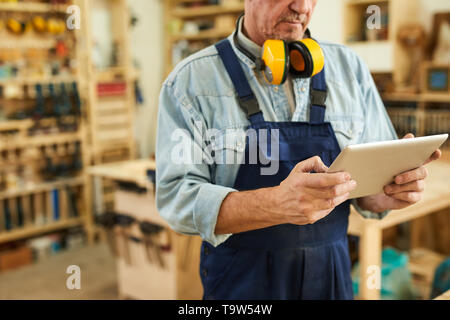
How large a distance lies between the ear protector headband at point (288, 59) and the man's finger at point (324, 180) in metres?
0.40

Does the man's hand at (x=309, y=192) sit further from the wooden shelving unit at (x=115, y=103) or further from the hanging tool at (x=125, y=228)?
the wooden shelving unit at (x=115, y=103)

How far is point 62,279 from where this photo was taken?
391 centimetres

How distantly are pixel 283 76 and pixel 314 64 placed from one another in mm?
88

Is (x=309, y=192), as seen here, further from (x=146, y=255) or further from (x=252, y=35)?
(x=146, y=255)

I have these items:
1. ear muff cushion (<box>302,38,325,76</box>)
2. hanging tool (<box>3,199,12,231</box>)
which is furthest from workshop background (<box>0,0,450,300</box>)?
ear muff cushion (<box>302,38,325,76</box>)

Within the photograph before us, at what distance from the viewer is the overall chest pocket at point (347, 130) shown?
4.72 feet

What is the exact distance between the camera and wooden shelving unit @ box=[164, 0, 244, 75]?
4840mm

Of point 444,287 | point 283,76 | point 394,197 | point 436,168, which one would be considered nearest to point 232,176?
point 283,76

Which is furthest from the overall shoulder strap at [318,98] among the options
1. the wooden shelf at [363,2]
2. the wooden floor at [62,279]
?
the wooden shelf at [363,2]

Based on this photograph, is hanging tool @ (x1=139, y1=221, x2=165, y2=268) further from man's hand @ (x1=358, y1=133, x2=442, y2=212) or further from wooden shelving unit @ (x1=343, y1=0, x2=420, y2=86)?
wooden shelving unit @ (x1=343, y1=0, x2=420, y2=86)

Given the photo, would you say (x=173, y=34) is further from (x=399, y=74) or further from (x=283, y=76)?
(x=283, y=76)

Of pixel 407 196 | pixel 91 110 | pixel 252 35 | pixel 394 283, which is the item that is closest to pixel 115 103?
pixel 91 110

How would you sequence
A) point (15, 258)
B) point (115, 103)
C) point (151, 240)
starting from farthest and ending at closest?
1. point (115, 103)
2. point (15, 258)
3. point (151, 240)

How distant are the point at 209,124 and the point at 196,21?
4249 millimetres
